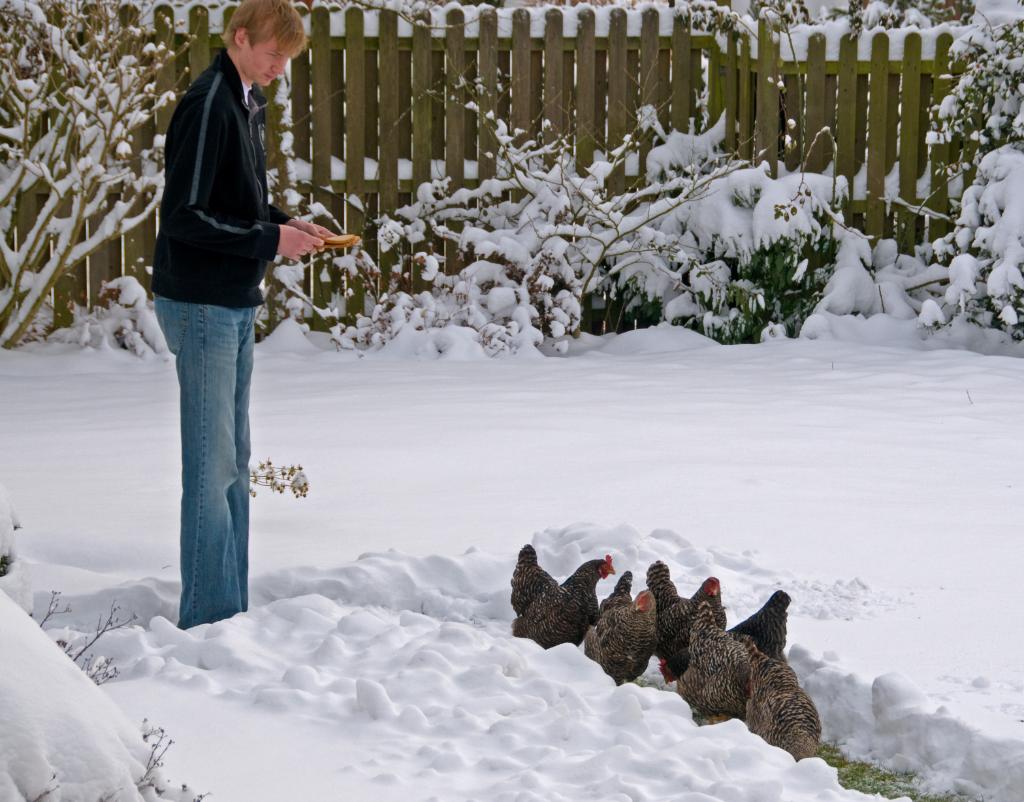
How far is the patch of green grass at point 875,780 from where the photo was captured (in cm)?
333

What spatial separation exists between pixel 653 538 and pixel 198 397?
6.07 feet

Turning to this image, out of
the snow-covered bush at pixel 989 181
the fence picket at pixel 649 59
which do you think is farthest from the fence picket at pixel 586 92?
the snow-covered bush at pixel 989 181

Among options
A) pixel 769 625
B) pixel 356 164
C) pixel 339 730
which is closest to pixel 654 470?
pixel 769 625

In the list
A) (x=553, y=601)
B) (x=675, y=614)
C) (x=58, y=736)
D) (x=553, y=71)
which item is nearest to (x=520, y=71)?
(x=553, y=71)

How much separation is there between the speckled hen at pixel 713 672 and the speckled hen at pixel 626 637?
13 centimetres

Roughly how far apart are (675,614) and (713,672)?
35 cm

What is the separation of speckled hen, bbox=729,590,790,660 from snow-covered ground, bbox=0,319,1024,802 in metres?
0.13

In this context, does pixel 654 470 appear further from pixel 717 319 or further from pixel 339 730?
pixel 717 319

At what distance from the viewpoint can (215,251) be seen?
3816 mm

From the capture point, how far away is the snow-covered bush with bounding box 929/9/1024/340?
29.9 ft

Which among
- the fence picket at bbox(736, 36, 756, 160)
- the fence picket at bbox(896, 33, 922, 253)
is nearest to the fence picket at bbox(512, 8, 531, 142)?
the fence picket at bbox(736, 36, 756, 160)

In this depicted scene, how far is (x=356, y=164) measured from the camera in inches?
391

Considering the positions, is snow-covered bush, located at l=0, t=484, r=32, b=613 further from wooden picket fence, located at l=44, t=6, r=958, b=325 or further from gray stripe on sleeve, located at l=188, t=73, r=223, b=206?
wooden picket fence, located at l=44, t=6, r=958, b=325

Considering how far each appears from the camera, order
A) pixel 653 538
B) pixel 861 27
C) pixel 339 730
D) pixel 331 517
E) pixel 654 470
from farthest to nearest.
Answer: pixel 861 27 < pixel 654 470 < pixel 331 517 < pixel 653 538 < pixel 339 730
